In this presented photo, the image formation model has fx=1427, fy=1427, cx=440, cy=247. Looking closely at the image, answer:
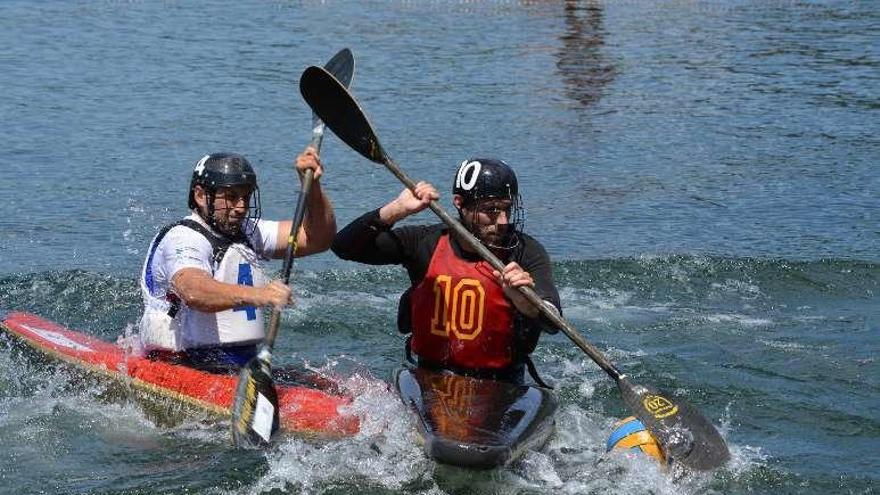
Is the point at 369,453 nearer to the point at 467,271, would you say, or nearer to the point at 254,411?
the point at 254,411

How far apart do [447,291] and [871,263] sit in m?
4.95

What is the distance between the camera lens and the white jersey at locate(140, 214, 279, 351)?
681 cm

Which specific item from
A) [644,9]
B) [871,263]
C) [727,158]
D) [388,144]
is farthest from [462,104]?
[644,9]

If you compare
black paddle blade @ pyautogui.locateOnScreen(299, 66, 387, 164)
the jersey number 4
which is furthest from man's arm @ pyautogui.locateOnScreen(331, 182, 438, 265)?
black paddle blade @ pyautogui.locateOnScreen(299, 66, 387, 164)

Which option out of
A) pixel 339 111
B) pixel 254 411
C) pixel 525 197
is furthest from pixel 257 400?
pixel 525 197

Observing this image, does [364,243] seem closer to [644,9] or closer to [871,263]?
[871,263]

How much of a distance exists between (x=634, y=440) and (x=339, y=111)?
2.25 meters

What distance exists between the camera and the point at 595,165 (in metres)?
13.9

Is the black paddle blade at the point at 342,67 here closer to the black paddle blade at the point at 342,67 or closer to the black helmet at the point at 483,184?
the black paddle blade at the point at 342,67

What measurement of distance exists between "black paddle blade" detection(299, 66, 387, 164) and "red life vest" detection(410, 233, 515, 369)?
0.76 m

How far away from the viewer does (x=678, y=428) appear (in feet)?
21.7

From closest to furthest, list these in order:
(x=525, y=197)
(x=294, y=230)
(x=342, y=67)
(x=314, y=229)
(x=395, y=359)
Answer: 1. (x=294, y=230)
2. (x=314, y=229)
3. (x=342, y=67)
4. (x=395, y=359)
5. (x=525, y=197)

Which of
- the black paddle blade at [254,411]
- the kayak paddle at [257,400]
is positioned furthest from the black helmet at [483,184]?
the black paddle blade at [254,411]

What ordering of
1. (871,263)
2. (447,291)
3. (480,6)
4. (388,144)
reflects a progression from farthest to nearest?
(480,6) → (388,144) → (871,263) → (447,291)
